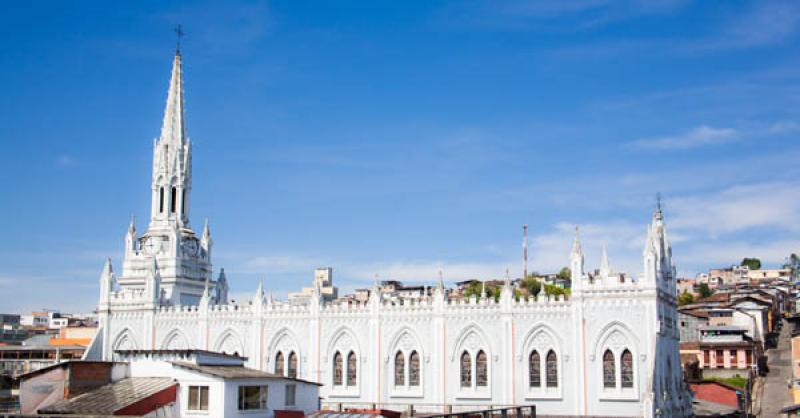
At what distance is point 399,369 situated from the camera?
56.3 meters

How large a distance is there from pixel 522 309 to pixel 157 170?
1253 inches

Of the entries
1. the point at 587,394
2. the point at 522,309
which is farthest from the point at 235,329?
the point at 587,394

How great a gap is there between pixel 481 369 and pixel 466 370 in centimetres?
96

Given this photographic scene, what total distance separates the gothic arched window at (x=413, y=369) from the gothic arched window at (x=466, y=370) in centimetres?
299

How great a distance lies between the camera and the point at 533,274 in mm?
159375

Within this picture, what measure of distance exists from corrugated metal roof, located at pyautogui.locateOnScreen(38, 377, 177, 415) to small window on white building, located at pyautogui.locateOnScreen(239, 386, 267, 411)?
9.21ft

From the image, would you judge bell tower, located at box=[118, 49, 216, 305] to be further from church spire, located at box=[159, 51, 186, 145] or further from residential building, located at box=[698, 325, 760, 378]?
residential building, located at box=[698, 325, 760, 378]

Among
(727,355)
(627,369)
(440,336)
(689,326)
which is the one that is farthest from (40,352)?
(689,326)

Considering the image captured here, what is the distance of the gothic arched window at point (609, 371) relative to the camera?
165 ft

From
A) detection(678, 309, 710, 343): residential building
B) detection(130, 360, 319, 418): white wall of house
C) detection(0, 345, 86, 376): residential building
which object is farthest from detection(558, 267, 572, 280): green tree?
detection(130, 360, 319, 418): white wall of house

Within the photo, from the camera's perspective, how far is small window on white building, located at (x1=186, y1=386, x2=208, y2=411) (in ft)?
122

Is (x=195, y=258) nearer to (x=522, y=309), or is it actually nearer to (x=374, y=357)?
(x=374, y=357)

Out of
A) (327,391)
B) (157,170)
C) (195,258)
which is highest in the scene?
(157,170)

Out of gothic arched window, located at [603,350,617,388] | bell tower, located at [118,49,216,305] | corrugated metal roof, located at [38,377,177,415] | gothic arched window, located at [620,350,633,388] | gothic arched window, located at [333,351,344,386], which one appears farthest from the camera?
bell tower, located at [118,49,216,305]
